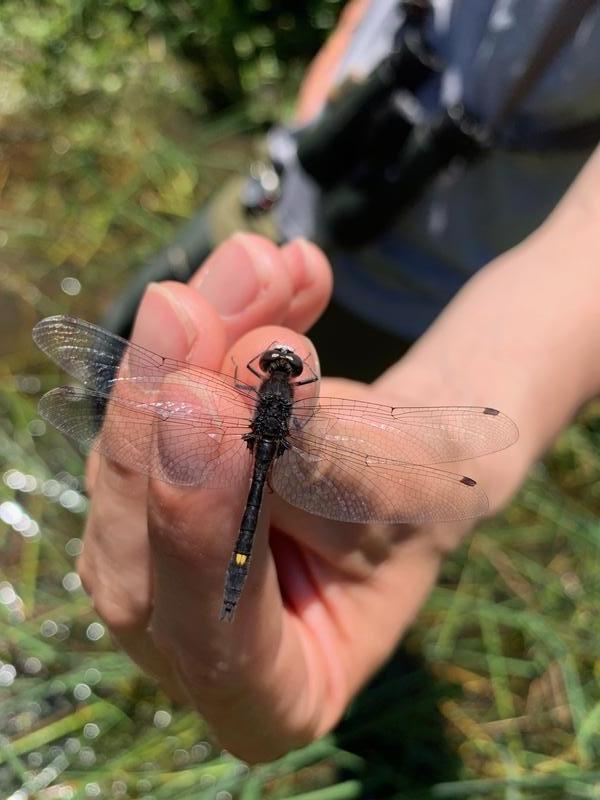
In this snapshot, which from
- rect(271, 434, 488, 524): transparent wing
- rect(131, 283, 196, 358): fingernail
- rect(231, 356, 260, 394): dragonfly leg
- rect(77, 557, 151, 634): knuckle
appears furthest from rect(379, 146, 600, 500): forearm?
rect(77, 557, 151, 634): knuckle

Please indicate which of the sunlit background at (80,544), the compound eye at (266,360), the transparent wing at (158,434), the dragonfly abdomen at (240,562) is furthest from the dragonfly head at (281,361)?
the sunlit background at (80,544)

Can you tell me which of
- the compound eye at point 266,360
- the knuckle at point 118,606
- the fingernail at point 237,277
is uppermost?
the fingernail at point 237,277

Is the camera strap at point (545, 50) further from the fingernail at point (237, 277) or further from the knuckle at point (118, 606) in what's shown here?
the knuckle at point (118, 606)

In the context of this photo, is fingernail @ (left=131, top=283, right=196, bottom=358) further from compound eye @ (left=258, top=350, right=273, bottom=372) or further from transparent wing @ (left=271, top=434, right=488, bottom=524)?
transparent wing @ (left=271, top=434, right=488, bottom=524)

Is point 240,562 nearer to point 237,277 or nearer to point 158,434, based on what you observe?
point 158,434

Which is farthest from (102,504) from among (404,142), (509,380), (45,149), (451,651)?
(45,149)

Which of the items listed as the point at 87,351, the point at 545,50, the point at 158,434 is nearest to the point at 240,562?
the point at 158,434
